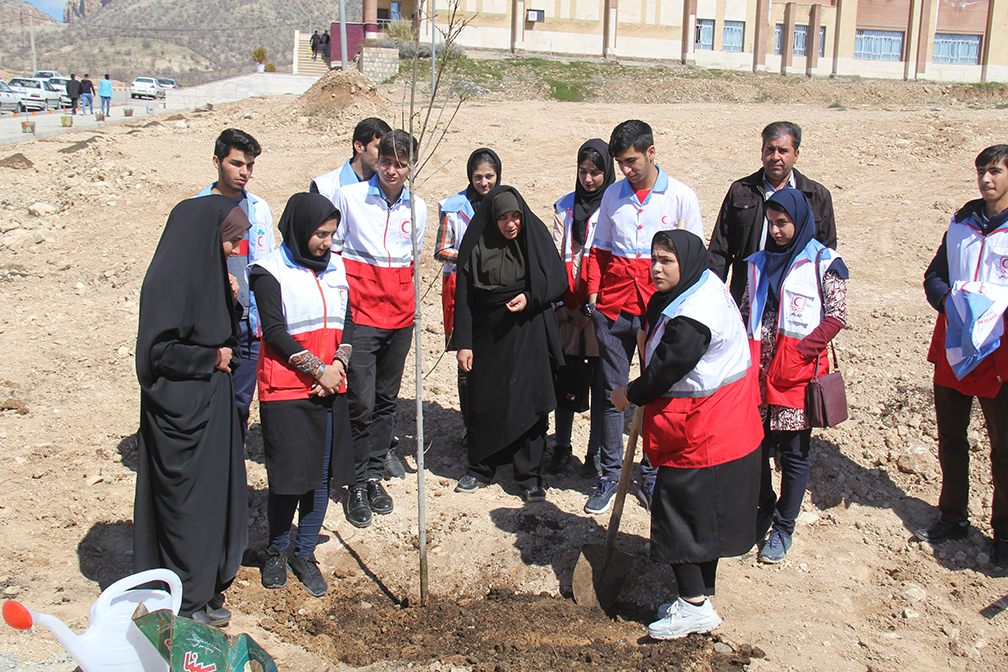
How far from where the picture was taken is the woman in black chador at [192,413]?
2672 mm

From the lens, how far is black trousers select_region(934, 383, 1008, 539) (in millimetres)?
3598

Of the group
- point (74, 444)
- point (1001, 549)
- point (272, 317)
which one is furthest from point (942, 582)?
point (74, 444)

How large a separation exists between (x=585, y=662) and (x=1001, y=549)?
90.9 inches

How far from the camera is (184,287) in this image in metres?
2.68

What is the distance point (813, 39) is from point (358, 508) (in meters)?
35.6

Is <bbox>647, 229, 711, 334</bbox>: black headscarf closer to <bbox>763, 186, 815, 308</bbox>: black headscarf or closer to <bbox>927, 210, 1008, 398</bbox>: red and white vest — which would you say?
<bbox>763, 186, 815, 308</bbox>: black headscarf

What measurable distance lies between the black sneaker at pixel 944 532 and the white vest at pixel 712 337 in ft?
6.22

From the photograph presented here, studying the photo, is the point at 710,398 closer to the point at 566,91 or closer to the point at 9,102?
the point at 566,91

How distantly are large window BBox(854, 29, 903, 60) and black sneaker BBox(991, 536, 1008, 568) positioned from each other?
1414 inches

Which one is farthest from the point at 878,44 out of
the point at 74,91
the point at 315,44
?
the point at 74,91

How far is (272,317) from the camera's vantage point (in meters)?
3.06

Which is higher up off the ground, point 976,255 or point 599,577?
point 976,255

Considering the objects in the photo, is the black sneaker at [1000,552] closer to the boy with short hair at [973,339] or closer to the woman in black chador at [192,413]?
the boy with short hair at [973,339]

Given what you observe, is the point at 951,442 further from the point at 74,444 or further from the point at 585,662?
the point at 74,444
